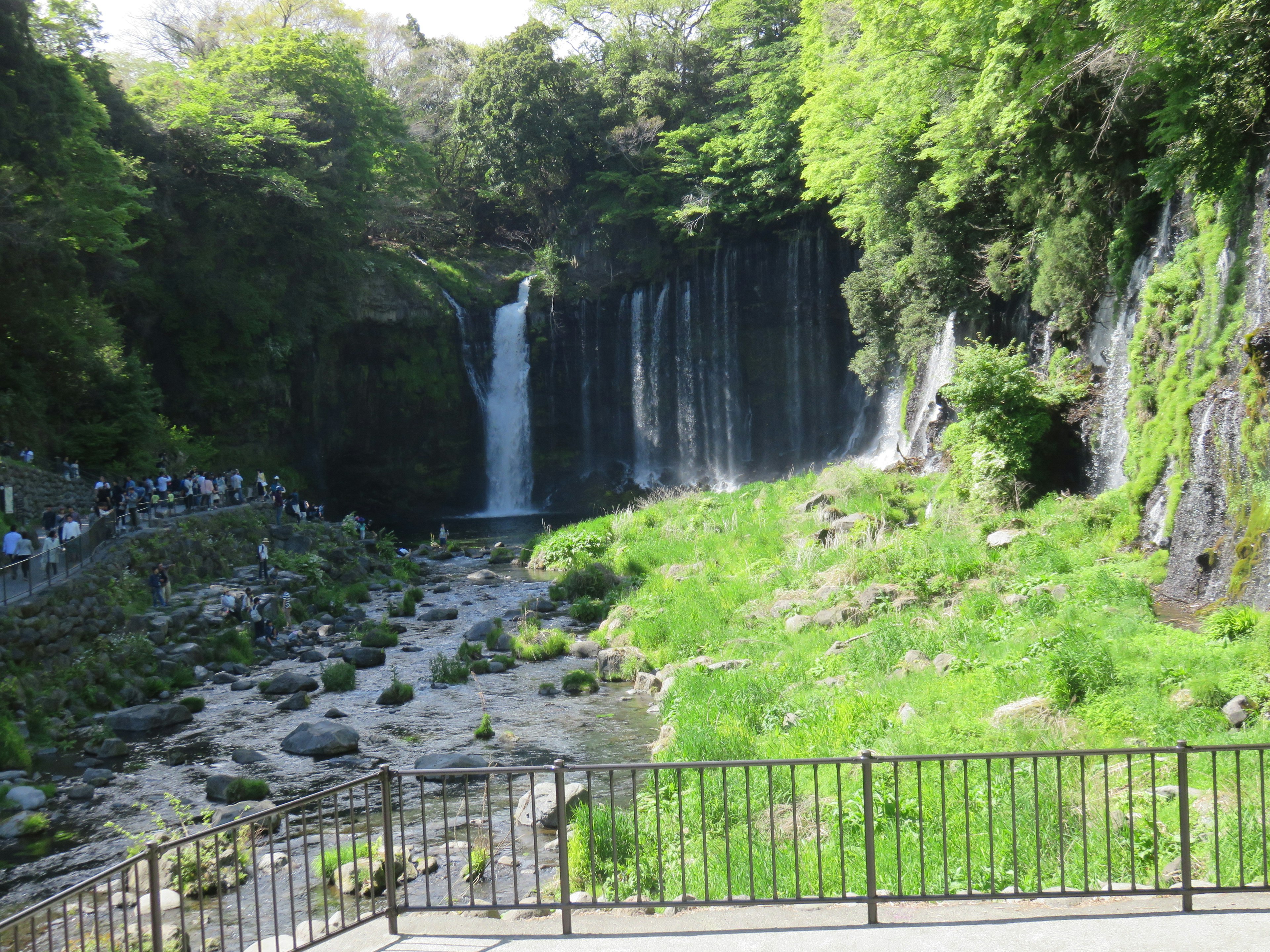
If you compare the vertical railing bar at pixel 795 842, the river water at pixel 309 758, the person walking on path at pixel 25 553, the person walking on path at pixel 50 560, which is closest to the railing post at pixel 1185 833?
the vertical railing bar at pixel 795 842

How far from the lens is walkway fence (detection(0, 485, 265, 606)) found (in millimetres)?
16156

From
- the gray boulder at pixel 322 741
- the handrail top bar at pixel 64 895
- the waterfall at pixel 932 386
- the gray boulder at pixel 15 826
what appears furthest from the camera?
the waterfall at pixel 932 386

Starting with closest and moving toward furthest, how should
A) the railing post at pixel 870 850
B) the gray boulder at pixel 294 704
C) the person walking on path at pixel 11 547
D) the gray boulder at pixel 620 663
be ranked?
the railing post at pixel 870 850 → the gray boulder at pixel 294 704 → the gray boulder at pixel 620 663 → the person walking on path at pixel 11 547

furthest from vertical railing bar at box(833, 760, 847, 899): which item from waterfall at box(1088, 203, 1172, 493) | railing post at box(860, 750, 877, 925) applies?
waterfall at box(1088, 203, 1172, 493)

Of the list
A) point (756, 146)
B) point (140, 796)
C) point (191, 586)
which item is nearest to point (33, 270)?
point (191, 586)

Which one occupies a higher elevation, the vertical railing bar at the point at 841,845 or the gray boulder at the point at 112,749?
the vertical railing bar at the point at 841,845

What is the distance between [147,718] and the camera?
46.6 ft

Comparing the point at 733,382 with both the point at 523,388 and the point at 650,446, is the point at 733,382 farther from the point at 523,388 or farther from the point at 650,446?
the point at 523,388

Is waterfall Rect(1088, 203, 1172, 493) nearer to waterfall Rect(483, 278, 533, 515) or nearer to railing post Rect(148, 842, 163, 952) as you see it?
railing post Rect(148, 842, 163, 952)

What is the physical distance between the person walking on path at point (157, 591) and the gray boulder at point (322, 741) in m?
8.50

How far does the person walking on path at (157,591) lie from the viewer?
787 inches

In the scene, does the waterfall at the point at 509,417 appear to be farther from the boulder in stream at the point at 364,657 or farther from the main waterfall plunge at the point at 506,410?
the boulder in stream at the point at 364,657

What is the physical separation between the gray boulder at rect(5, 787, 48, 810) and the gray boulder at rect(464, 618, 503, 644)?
860 cm

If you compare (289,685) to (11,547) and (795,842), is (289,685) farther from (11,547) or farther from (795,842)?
(795,842)
